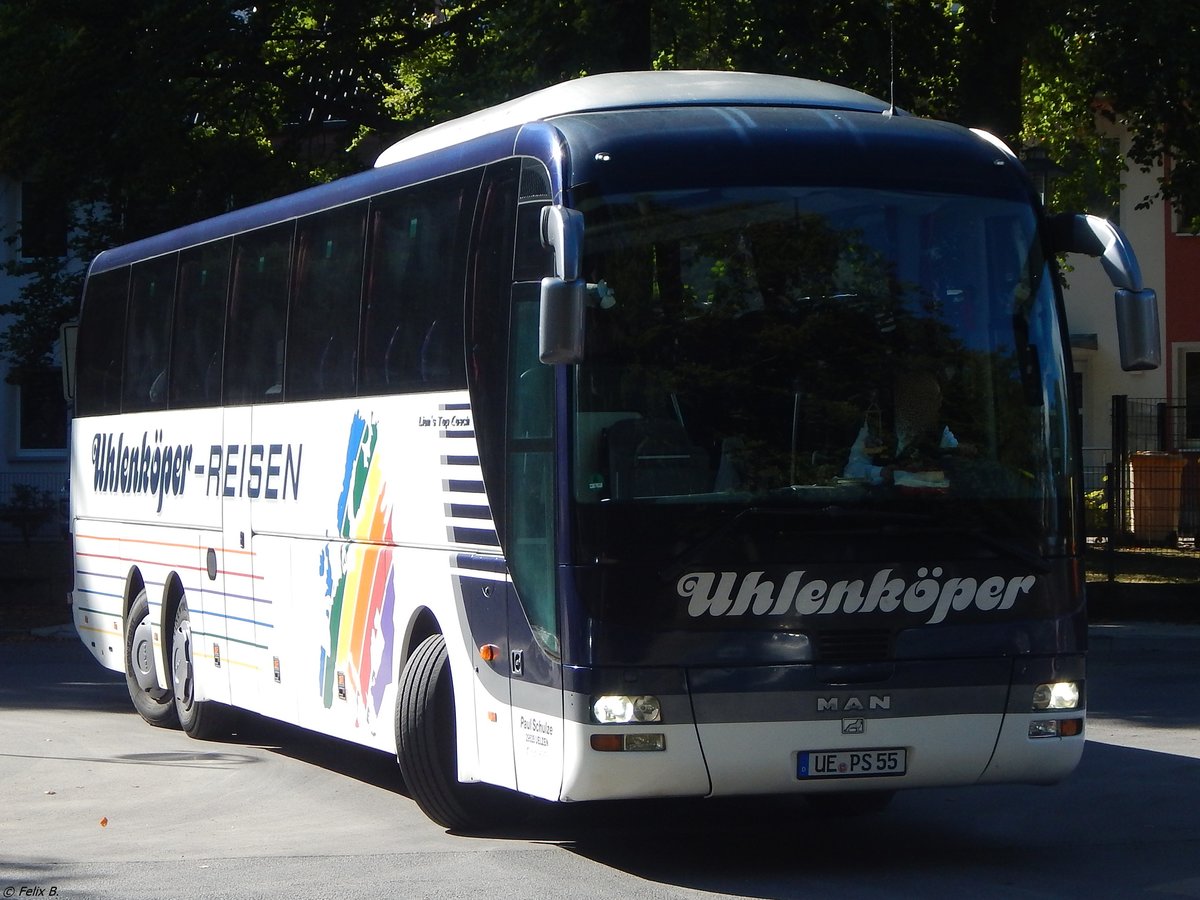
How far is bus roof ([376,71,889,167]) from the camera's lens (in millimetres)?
8805

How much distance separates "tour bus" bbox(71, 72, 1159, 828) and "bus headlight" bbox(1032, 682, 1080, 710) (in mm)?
13

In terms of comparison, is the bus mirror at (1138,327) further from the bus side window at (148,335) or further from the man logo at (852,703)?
the bus side window at (148,335)

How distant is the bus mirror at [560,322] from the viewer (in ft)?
25.0

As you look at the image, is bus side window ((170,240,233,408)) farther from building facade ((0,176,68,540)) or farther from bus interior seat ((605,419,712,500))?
building facade ((0,176,68,540))

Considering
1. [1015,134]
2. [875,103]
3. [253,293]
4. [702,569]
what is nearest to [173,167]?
[1015,134]

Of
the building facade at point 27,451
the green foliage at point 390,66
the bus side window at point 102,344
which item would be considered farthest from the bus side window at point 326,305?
the building facade at point 27,451

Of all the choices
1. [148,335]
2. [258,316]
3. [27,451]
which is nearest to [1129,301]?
[258,316]

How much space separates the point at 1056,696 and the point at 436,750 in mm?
2887

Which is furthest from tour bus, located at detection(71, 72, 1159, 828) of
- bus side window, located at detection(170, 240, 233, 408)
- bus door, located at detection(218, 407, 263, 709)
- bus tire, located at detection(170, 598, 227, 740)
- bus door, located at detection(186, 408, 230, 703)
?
bus tire, located at detection(170, 598, 227, 740)

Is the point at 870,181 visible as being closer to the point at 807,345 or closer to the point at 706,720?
the point at 807,345

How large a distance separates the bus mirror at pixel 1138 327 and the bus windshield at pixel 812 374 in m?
0.29

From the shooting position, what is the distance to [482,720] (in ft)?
28.3

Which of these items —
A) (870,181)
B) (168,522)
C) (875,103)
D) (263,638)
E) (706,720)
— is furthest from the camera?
(168,522)

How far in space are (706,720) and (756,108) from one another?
9.20 ft
